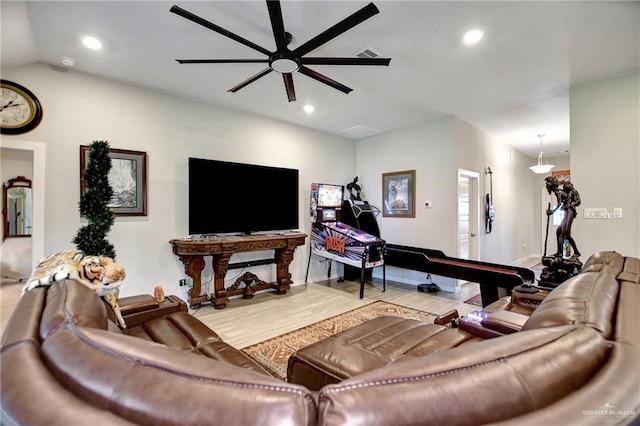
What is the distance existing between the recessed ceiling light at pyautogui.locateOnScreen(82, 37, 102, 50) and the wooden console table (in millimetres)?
2184

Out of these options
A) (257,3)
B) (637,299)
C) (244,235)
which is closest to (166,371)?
(637,299)

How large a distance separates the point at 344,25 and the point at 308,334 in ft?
9.29

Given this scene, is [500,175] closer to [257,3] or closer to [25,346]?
[257,3]

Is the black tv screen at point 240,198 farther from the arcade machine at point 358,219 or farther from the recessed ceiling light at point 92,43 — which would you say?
the recessed ceiling light at point 92,43

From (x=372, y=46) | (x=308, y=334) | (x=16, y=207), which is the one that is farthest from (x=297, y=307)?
(x=16, y=207)

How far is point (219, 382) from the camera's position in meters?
0.54

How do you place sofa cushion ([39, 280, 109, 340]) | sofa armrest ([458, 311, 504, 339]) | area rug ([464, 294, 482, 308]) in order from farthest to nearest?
area rug ([464, 294, 482, 308]) → sofa armrest ([458, 311, 504, 339]) → sofa cushion ([39, 280, 109, 340])

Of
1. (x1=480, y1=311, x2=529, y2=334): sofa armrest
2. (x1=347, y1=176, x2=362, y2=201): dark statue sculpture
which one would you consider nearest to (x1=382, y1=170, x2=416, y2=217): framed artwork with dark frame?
(x1=347, y1=176, x2=362, y2=201): dark statue sculpture

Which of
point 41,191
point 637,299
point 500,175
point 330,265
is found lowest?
point 330,265

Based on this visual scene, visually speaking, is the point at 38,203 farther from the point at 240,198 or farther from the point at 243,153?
the point at 243,153

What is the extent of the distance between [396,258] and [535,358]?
4.10 meters

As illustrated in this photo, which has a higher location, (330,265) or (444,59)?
(444,59)

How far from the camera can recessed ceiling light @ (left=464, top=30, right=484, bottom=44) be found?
238cm

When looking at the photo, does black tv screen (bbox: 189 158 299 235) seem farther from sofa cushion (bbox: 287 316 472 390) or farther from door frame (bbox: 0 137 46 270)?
sofa cushion (bbox: 287 316 472 390)
